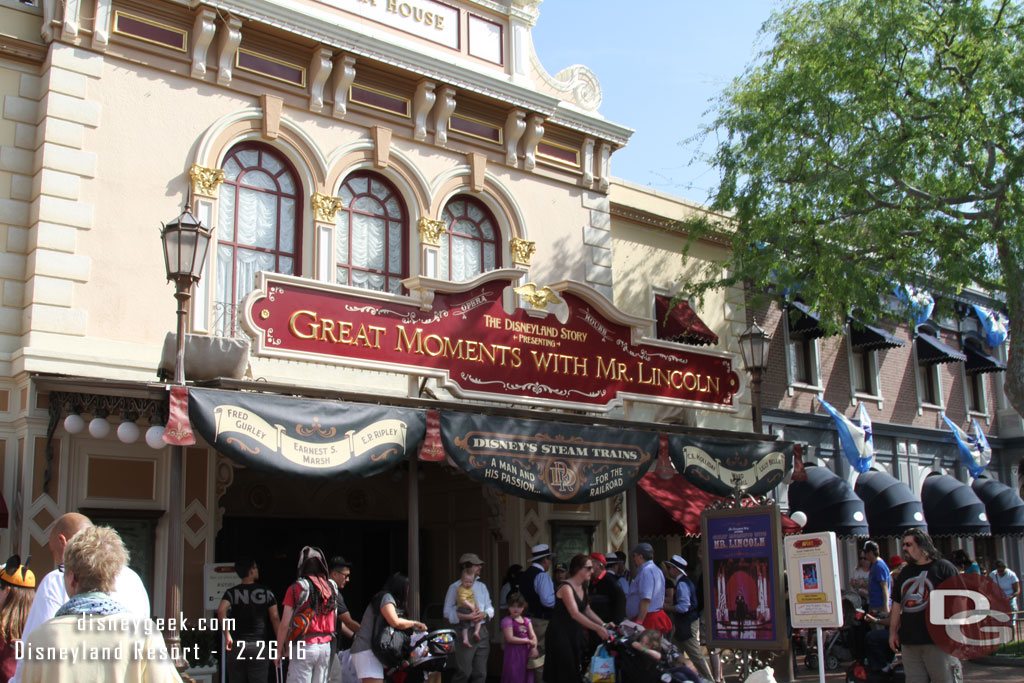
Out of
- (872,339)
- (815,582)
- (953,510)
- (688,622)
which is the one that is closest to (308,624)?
(815,582)

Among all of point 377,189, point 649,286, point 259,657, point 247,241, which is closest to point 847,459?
point 649,286

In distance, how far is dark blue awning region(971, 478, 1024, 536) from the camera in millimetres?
24078

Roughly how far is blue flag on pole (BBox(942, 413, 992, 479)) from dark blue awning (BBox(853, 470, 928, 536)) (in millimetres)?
4076

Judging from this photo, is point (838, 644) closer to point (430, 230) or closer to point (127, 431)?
point (430, 230)

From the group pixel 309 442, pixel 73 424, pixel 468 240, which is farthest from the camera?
pixel 468 240

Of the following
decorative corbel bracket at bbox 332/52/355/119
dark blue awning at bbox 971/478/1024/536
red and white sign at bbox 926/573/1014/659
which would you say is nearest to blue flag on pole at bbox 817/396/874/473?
dark blue awning at bbox 971/478/1024/536

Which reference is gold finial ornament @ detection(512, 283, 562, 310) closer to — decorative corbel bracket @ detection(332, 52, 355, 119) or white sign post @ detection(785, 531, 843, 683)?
decorative corbel bracket @ detection(332, 52, 355, 119)

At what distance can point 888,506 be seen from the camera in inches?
824

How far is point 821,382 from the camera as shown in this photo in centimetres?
2198

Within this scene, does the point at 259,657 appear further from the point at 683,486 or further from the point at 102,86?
the point at 683,486

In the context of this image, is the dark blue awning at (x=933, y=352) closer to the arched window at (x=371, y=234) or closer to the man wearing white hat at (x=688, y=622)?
the man wearing white hat at (x=688, y=622)

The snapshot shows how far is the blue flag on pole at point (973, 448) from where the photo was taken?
81.3ft

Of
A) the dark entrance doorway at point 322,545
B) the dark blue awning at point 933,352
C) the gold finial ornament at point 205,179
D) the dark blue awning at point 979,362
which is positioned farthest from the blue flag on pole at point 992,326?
the gold finial ornament at point 205,179

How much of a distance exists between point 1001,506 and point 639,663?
59.8ft
